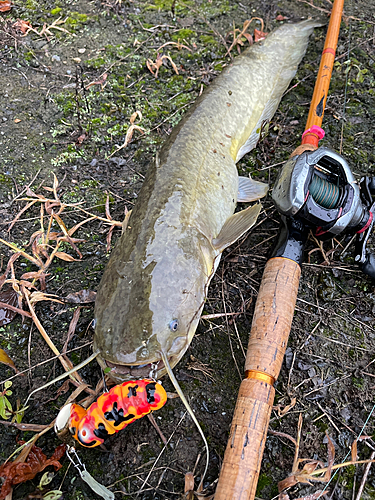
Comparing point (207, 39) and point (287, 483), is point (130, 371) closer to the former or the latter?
point (287, 483)

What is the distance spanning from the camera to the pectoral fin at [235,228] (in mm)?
2646

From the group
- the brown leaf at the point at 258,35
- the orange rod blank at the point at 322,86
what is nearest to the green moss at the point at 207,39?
the brown leaf at the point at 258,35

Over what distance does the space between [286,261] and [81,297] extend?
1465mm

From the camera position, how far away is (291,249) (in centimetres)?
253

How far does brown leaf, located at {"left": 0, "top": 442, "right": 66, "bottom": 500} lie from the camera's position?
2.02m

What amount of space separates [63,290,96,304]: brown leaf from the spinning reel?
4.40 ft

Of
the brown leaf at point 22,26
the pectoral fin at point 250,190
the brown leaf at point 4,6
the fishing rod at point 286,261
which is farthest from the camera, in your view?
the brown leaf at point 4,6

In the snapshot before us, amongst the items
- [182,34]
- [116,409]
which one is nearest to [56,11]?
[182,34]

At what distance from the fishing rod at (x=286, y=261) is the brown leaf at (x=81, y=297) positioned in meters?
1.18

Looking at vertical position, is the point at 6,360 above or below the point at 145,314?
below

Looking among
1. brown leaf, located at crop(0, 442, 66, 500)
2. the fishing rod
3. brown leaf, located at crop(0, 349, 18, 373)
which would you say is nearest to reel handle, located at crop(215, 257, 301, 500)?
the fishing rod

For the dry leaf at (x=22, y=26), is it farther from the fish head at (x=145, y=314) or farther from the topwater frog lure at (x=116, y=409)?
the topwater frog lure at (x=116, y=409)

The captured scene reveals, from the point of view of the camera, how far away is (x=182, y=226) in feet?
8.13

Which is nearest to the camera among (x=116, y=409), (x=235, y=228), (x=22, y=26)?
(x=116, y=409)
